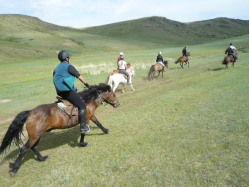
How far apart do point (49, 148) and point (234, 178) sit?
6.28 meters

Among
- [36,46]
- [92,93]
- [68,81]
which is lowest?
[92,93]

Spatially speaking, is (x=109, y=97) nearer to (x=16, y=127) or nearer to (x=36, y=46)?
(x=16, y=127)

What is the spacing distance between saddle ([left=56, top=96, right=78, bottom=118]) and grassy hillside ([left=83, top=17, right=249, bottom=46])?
374 ft

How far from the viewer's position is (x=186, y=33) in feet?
481

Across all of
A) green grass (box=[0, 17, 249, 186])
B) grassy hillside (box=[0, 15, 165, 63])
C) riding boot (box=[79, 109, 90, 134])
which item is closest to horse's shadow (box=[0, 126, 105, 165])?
green grass (box=[0, 17, 249, 186])

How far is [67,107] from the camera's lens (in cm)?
725

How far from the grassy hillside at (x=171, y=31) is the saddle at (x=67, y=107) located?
374 ft

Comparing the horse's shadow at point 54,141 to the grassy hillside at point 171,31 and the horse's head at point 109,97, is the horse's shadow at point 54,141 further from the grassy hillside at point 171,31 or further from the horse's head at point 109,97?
the grassy hillside at point 171,31

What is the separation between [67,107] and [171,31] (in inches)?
5949

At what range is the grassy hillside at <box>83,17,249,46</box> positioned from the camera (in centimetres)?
12862

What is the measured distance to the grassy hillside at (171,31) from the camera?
129 meters

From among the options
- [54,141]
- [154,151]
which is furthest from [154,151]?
[54,141]

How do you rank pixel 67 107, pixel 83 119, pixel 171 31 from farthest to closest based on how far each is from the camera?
pixel 171 31
pixel 83 119
pixel 67 107

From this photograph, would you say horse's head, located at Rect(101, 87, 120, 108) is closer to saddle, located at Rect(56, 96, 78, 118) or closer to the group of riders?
the group of riders
